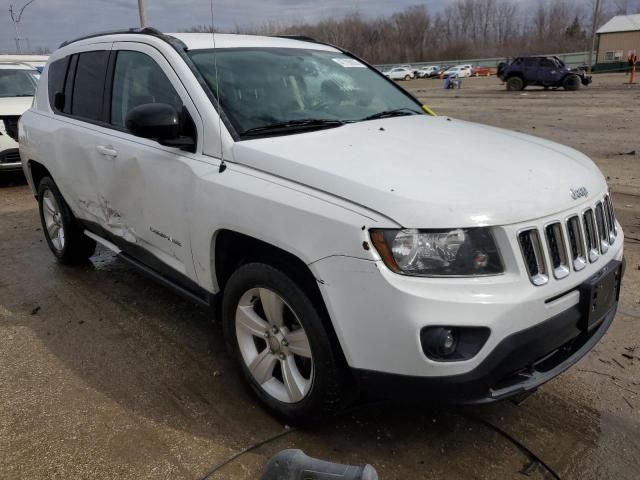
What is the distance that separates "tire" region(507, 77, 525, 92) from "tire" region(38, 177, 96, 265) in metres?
29.4

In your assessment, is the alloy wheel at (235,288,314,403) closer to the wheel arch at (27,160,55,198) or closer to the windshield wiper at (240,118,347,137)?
the windshield wiper at (240,118,347,137)

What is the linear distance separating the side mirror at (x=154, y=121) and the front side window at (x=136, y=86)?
0.24 metres

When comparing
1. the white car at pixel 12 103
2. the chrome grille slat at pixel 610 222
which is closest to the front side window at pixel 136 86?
the chrome grille slat at pixel 610 222

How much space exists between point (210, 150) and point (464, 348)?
1.60 m

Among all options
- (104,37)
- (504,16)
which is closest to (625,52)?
(504,16)

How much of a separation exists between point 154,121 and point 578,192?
79.6 inches

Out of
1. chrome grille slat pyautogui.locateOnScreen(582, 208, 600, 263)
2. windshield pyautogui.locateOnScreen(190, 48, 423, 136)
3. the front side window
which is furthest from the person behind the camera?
the front side window

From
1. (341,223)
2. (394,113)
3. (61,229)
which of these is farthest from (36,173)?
(341,223)

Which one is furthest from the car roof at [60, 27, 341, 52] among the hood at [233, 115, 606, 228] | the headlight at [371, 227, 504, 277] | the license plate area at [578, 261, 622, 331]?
the license plate area at [578, 261, 622, 331]

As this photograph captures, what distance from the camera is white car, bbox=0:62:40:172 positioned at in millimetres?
8844

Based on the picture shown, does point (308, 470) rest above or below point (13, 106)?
below

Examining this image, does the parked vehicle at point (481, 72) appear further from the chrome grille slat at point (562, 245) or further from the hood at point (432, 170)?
the chrome grille slat at point (562, 245)

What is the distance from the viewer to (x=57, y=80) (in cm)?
481

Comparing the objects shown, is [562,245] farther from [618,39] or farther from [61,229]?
[618,39]
